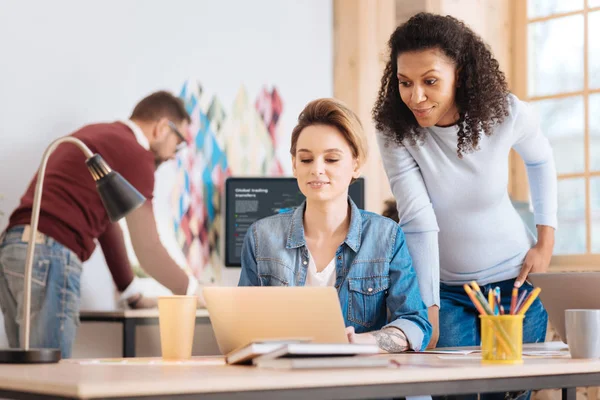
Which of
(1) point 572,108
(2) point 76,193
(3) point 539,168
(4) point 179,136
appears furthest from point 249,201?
(3) point 539,168

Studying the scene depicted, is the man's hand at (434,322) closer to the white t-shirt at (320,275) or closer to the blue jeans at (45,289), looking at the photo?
the white t-shirt at (320,275)

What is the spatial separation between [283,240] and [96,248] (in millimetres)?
2230

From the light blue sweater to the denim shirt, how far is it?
291 millimetres

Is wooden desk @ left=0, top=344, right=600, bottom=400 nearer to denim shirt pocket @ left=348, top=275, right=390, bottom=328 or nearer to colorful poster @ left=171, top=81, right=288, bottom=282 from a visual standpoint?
denim shirt pocket @ left=348, top=275, right=390, bottom=328

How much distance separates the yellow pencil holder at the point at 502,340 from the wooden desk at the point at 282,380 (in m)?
0.03

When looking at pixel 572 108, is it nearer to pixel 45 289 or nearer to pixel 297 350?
pixel 45 289

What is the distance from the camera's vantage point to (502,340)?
4.81ft

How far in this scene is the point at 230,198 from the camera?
4293 millimetres

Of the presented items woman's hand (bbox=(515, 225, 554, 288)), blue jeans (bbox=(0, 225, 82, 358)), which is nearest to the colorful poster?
blue jeans (bbox=(0, 225, 82, 358))

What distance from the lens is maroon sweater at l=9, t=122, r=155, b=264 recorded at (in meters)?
3.28

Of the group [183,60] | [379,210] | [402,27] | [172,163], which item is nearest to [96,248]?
[172,163]

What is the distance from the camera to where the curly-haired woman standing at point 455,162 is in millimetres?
2133

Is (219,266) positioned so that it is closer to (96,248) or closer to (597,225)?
(96,248)

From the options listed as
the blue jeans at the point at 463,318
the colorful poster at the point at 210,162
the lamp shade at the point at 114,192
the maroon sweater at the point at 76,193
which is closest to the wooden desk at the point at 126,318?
the maroon sweater at the point at 76,193
